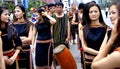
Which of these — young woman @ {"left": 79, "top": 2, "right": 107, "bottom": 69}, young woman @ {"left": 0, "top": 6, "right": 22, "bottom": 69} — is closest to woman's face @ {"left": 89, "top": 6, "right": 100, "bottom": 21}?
young woman @ {"left": 79, "top": 2, "right": 107, "bottom": 69}

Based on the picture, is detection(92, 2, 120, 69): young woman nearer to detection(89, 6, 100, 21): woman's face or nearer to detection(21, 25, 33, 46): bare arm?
detection(89, 6, 100, 21): woman's face

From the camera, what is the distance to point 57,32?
271 inches

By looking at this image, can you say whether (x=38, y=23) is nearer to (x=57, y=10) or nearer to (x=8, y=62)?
(x=57, y=10)

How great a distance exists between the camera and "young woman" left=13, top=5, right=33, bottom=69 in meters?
5.48

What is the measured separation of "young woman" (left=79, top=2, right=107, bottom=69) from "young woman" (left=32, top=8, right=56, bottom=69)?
1.73 m

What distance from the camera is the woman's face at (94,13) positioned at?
13.8 ft

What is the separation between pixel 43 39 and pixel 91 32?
6.29 feet

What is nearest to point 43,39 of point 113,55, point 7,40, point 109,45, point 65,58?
point 65,58

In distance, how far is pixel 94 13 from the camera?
13.8ft

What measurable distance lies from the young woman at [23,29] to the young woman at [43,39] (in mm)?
352

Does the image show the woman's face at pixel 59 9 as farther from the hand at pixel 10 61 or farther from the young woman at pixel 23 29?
the hand at pixel 10 61

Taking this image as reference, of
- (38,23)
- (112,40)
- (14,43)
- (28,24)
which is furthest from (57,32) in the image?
(112,40)

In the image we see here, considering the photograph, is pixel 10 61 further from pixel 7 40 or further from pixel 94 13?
pixel 94 13

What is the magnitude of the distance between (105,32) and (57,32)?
280 centimetres
